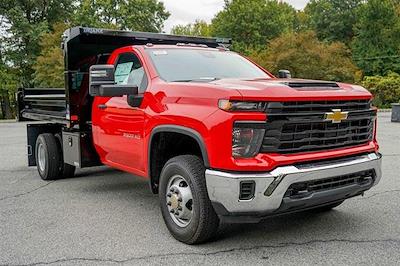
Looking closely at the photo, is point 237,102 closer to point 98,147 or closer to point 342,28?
point 98,147

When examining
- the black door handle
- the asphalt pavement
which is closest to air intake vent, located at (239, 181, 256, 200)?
the asphalt pavement

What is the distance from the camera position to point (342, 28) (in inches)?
2427

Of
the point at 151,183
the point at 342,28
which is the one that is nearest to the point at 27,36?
the point at 151,183

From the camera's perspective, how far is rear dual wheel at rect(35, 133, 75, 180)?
7531mm

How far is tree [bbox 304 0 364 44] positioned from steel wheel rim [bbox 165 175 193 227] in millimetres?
59711

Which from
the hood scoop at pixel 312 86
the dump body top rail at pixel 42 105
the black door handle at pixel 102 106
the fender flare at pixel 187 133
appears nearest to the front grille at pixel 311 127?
the hood scoop at pixel 312 86

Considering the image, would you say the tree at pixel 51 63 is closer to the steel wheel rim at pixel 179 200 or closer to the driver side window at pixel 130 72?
the driver side window at pixel 130 72

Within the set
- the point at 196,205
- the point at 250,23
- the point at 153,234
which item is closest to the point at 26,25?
the point at 250,23

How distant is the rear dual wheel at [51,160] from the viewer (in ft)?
24.7

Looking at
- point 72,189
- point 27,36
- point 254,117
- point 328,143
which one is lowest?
point 72,189

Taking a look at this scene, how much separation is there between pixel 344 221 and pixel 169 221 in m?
1.95

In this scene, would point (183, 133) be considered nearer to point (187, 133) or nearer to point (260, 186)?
point (187, 133)

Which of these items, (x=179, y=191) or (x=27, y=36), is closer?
(x=179, y=191)

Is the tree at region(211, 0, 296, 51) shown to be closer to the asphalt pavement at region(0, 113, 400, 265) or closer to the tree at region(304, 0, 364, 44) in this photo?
the tree at region(304, 0, 364, 44)
